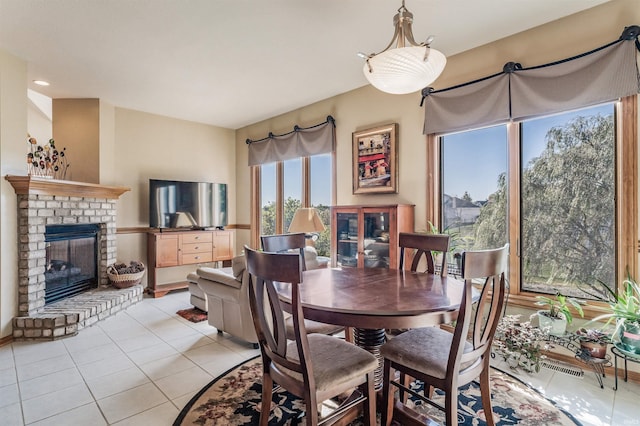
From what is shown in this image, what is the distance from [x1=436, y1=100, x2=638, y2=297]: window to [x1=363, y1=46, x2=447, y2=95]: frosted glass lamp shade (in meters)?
1.49

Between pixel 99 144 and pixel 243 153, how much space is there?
7.58ft

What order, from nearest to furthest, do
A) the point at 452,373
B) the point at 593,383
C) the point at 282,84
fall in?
the point at 452,373 → the point at 593,383 → the point at 282,84

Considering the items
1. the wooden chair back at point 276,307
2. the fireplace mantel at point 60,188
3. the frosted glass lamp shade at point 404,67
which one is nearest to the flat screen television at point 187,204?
the fireplace mantel at point 60,188

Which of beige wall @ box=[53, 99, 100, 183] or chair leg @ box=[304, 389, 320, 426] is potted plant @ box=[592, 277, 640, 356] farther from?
beige wall @ box=[53, 99, 100, 183]

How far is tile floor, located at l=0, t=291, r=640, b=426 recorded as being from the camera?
6.51 feet

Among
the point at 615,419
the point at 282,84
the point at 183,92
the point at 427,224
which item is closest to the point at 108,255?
the point at 183,92

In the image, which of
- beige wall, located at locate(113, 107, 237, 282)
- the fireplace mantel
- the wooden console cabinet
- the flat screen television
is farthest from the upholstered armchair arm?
beige wall, located at locate(113, 107, 237, 282)

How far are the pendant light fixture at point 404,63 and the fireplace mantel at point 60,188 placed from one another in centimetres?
362

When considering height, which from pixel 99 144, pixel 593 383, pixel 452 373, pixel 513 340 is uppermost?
pixel 99 144

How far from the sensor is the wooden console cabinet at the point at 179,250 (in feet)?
15.9

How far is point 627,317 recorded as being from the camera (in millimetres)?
2125

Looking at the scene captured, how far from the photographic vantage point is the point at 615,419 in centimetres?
191

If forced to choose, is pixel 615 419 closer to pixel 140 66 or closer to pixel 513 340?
pixel 513 340

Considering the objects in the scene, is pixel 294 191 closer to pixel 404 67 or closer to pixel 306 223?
pixel 306 223
